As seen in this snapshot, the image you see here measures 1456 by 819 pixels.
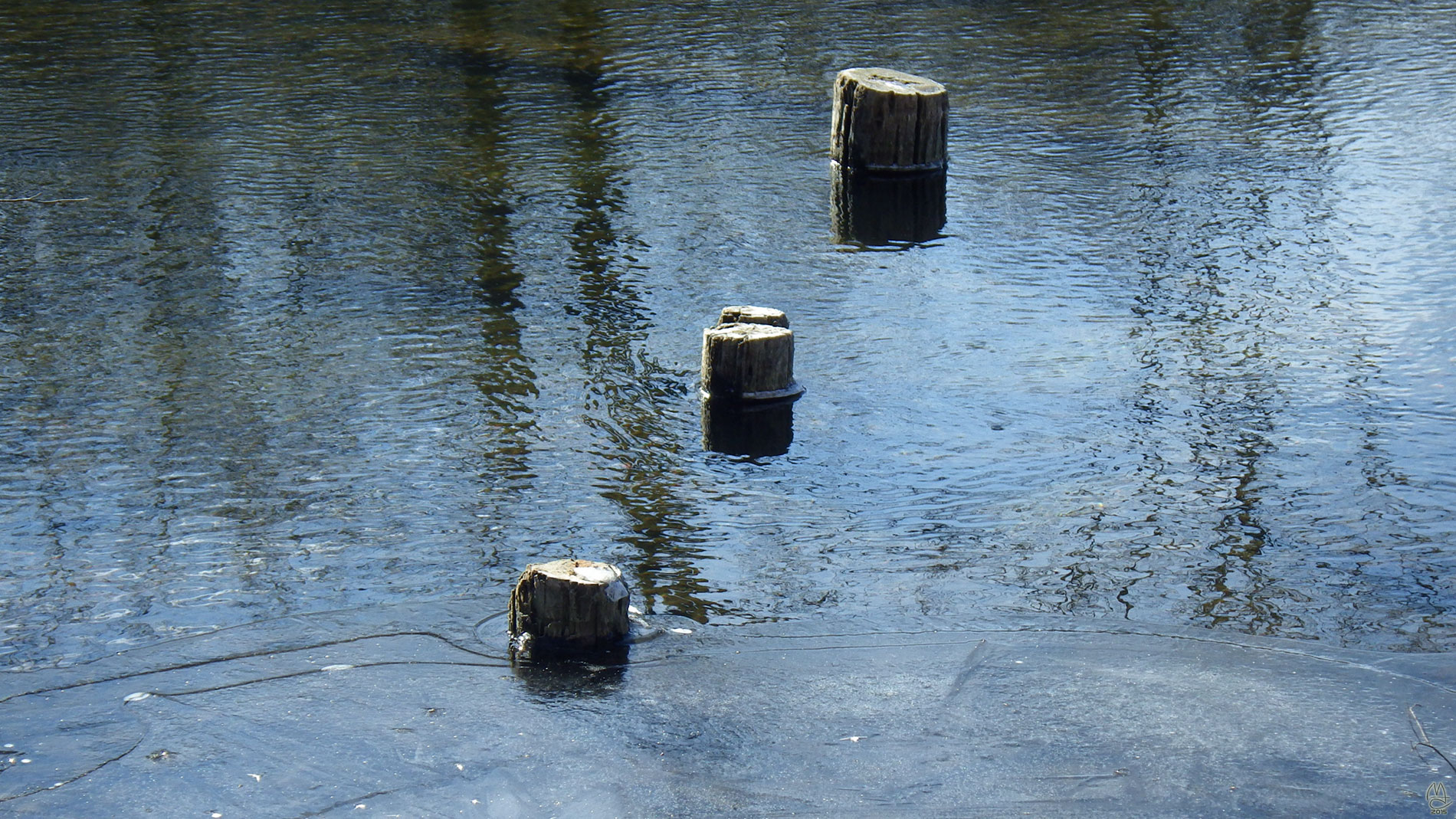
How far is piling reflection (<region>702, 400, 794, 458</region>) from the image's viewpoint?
728 centimetres

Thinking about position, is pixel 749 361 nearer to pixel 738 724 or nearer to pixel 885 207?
pixel 738 724

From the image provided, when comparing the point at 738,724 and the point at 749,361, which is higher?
the point at 749,361

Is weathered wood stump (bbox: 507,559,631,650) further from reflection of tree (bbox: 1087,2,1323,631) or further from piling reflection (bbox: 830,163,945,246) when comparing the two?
piling reflection (bbox: 830,163,945,246)

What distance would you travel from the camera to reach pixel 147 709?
528 centimetres

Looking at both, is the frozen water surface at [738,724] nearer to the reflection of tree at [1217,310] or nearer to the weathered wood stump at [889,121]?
the reflection of tree at [1217,310]

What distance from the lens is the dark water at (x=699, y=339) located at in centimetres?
617

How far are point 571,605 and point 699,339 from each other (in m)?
3.15

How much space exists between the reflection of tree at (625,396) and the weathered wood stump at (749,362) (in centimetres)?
27

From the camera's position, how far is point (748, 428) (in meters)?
7.48

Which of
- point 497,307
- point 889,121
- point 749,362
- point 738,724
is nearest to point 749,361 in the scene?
point 749,362

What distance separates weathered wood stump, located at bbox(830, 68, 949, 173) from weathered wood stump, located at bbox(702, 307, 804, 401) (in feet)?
12.7

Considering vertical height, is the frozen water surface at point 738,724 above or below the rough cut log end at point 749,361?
below

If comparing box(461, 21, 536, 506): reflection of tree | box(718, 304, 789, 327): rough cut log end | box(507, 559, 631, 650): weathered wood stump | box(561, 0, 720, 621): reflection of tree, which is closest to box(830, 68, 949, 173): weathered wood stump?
box(561, 0, 720, 621): reflection of tree

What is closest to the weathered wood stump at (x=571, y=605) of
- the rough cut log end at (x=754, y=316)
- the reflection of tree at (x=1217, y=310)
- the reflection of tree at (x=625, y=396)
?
the reflection of tree at (x=625, y=396)
